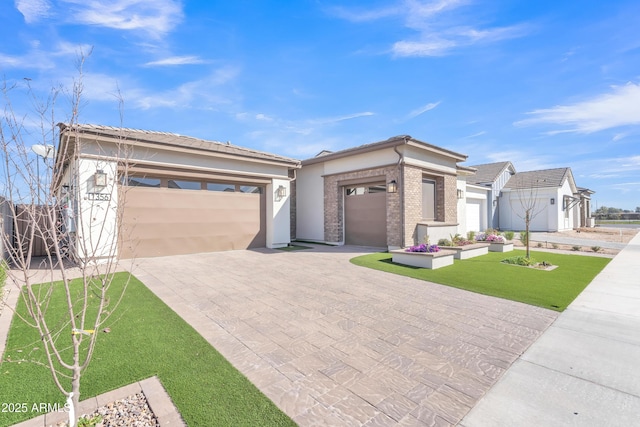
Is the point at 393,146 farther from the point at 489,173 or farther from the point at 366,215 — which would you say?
the point at 489,173

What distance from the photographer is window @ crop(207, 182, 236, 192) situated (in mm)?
10492

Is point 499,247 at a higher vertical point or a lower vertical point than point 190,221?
lower

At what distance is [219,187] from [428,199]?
8.89 meters

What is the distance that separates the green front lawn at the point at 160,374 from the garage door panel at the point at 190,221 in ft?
16.5

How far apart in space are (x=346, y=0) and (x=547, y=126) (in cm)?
1372

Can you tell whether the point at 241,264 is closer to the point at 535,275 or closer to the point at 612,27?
the point at 535,275

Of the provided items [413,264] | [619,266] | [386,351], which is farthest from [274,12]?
[619,266]

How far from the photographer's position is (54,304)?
15.7 ft

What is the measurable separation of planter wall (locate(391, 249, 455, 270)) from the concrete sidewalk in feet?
10.8

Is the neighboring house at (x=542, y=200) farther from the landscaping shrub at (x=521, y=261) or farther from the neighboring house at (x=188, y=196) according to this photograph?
the neighboring house at (x=188, y=196)

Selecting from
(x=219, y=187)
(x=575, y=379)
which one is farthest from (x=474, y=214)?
(x=575, y=379)

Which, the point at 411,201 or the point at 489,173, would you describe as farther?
the point at 489,173

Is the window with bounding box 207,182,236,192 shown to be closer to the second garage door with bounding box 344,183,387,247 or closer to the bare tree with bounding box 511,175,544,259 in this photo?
the second garage door with bounding box 344,183,387,247

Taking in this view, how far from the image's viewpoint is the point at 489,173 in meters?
24.5
